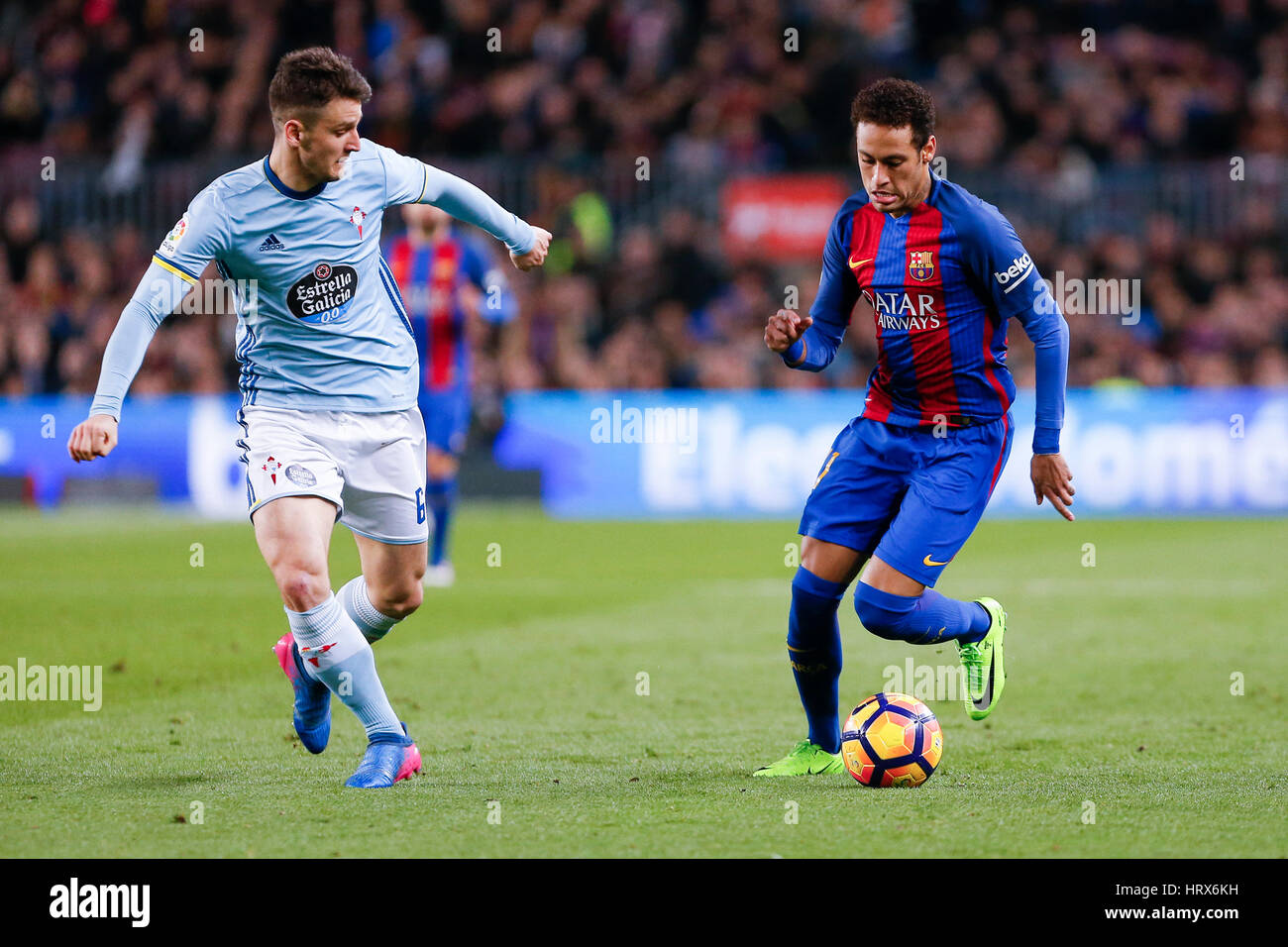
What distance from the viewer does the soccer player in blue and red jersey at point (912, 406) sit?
18.8 feet

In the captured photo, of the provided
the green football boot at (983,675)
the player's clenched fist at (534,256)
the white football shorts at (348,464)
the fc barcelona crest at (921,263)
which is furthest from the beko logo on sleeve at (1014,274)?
the white football shorts at (348,464)

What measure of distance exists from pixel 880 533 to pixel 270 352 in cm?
221

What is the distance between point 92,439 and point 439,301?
7801mm

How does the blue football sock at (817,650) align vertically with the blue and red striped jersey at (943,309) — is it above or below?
below

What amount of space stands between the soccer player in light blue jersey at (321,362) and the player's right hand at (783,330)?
1063 millimetres

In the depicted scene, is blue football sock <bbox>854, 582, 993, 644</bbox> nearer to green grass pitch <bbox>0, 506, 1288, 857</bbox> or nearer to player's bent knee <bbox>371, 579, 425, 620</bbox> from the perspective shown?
green grass pitch <bbox>0, 506, 1288, 857</bbox>

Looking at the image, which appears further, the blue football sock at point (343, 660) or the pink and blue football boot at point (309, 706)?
the pink and blue football boot at point (309, 706)

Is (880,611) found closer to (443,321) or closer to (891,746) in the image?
(891,746)

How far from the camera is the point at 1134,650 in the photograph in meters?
9.02

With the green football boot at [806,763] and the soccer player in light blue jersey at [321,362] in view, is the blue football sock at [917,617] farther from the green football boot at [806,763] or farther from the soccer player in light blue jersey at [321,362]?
the soccer player in light blue jersey at [321,362]

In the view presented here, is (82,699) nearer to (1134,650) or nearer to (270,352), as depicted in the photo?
(270,352)

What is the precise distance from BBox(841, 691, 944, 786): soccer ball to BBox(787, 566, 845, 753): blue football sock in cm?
23

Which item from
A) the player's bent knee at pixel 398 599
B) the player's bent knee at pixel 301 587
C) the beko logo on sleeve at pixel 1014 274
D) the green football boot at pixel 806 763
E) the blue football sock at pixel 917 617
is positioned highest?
the beko logo on sleeve at pixel 1014 274

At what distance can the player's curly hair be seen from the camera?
5.56 meters
